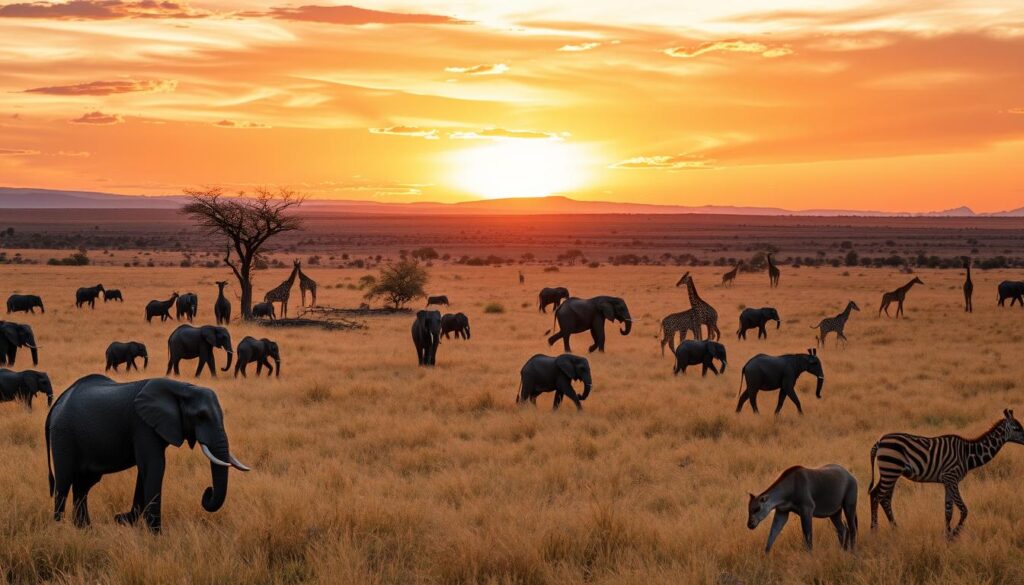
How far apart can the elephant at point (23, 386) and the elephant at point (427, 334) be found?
26.5 feet

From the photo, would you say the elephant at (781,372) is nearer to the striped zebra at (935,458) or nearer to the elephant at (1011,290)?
the striped zebra at (935,458)

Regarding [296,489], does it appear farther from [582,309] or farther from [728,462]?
[582,309]

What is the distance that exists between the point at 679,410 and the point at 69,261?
6529 cm

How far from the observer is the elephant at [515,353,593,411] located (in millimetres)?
15602

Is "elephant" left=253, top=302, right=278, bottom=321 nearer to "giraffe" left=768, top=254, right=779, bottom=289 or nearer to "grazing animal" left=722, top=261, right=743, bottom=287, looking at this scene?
"grazing animal" left=722, top=261, right=743, bottom=287

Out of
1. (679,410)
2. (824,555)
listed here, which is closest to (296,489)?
(824,555)

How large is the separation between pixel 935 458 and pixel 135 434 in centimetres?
754

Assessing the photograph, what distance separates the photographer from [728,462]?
11.9 m

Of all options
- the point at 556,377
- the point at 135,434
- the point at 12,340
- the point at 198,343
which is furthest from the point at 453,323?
the point at 135,434

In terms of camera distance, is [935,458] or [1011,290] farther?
[1011,290]

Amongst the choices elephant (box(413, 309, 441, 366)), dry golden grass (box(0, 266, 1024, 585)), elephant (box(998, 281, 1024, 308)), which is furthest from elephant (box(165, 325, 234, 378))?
elephant (box(998, 281, 1024, 308))

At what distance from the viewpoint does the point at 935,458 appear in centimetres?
856

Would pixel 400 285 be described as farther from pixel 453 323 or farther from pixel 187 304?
pixel 453 323

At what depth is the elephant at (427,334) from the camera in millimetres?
20844
